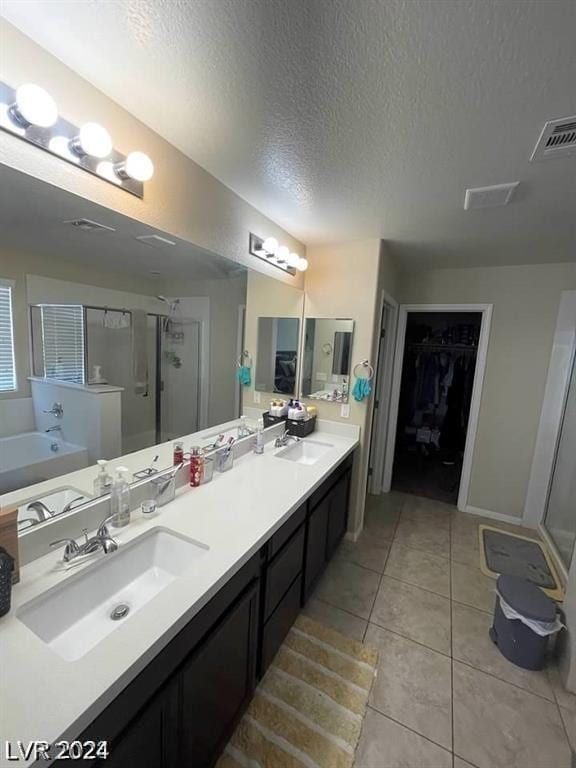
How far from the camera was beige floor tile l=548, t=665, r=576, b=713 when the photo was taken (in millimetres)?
1538

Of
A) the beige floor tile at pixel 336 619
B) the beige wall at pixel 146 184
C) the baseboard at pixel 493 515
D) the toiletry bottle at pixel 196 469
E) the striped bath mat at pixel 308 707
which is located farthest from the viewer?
the baseboard at pixel 493 515

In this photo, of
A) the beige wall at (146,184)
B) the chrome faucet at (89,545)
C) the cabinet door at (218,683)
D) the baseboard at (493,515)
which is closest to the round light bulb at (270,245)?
the beige wall at (146,184)

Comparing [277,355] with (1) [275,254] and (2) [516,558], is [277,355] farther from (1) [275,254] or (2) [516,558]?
(2) [516,558]

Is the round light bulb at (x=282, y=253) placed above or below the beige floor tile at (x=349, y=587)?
above

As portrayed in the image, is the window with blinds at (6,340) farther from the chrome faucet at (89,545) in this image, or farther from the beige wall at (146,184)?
the chrome faucet at (89,545)

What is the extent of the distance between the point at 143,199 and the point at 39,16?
1.64 feet

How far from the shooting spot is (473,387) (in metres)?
3.22

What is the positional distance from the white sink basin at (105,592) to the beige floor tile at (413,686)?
1196 millimetres

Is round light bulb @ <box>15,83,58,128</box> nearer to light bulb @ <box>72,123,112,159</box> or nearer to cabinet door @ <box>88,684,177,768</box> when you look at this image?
light bulb @ <box>72,123,112,159</box>

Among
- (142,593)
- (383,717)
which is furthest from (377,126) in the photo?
(383,717)

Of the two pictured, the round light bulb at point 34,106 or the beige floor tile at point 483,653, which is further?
the beige floor tile at point 483,653

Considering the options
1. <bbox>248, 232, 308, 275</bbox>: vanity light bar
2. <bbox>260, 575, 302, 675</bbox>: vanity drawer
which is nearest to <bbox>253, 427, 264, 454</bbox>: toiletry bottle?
<bbox>260, 575, 302, 675</bbox>: vanity drawer

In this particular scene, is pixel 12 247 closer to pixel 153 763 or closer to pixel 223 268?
pixel 223 268

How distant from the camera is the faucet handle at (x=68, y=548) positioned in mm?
1072
